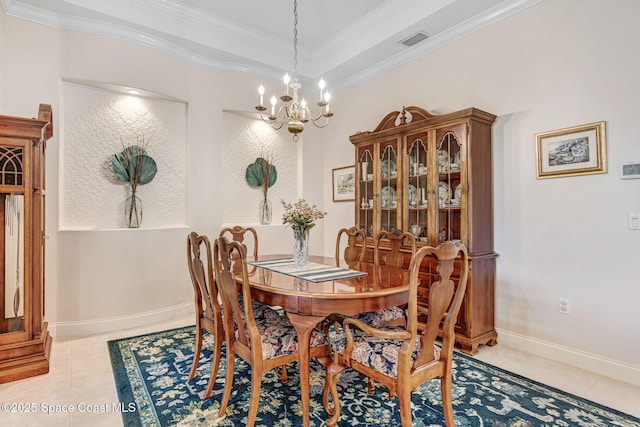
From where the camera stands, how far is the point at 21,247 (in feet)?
8.16

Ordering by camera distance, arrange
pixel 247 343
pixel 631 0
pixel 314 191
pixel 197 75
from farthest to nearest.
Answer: pixel 314 191 → pixel 197 75 → pixel 631 0 → pixel 247 343

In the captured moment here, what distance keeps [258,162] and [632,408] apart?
422 centimetres

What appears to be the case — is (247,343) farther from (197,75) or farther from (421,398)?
(197,75)

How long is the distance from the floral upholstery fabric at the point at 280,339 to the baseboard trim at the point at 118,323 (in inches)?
85.1

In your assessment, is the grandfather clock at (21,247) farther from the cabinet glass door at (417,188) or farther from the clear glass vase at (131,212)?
the cabinet glass door at (417,188)

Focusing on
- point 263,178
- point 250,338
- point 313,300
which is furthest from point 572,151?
point 263,178

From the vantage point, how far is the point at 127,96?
3736 mm

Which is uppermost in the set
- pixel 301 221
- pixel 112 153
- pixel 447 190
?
pixel 112 153

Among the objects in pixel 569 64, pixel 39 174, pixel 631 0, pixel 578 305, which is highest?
pixel 631 0

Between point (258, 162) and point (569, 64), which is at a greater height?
point (569, 64)

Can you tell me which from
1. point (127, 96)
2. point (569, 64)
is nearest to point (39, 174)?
point (127, 96)

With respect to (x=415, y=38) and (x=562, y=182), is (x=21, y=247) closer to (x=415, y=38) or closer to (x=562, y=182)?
(x=415, y=38)

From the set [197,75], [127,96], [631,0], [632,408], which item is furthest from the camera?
[197,75]

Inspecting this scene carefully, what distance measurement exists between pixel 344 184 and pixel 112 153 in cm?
281
